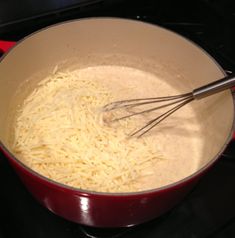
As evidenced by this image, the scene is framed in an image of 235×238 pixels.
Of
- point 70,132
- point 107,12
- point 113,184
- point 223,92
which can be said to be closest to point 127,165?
point 113,184

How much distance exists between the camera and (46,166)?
2.51 ft

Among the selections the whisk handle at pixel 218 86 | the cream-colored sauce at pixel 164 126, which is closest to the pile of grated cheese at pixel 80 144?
the cream-colored sauce at pixel 164 126

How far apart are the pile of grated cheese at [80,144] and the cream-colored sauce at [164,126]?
1.1 inches

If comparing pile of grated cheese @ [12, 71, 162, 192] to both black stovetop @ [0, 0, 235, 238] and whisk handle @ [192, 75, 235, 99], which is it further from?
whisk handle @ [192, 75, 235, 99]

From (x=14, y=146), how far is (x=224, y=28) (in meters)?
0.76

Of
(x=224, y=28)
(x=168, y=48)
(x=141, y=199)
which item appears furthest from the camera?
(x=224, y=28)

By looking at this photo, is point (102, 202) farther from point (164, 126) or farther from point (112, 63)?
point (112, 63)

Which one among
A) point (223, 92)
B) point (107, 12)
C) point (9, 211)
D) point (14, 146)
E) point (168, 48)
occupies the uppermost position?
point (107, 12)

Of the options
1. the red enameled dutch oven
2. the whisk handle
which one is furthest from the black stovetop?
the whisk handle

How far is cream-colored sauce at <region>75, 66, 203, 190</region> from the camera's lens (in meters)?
0.82

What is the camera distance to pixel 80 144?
32.0 inches

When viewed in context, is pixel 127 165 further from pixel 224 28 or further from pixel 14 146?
pixel 224 28

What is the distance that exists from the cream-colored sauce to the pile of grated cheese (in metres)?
0.03

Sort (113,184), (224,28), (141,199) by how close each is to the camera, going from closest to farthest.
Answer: (141,199) < (113,184) < (224,28)
